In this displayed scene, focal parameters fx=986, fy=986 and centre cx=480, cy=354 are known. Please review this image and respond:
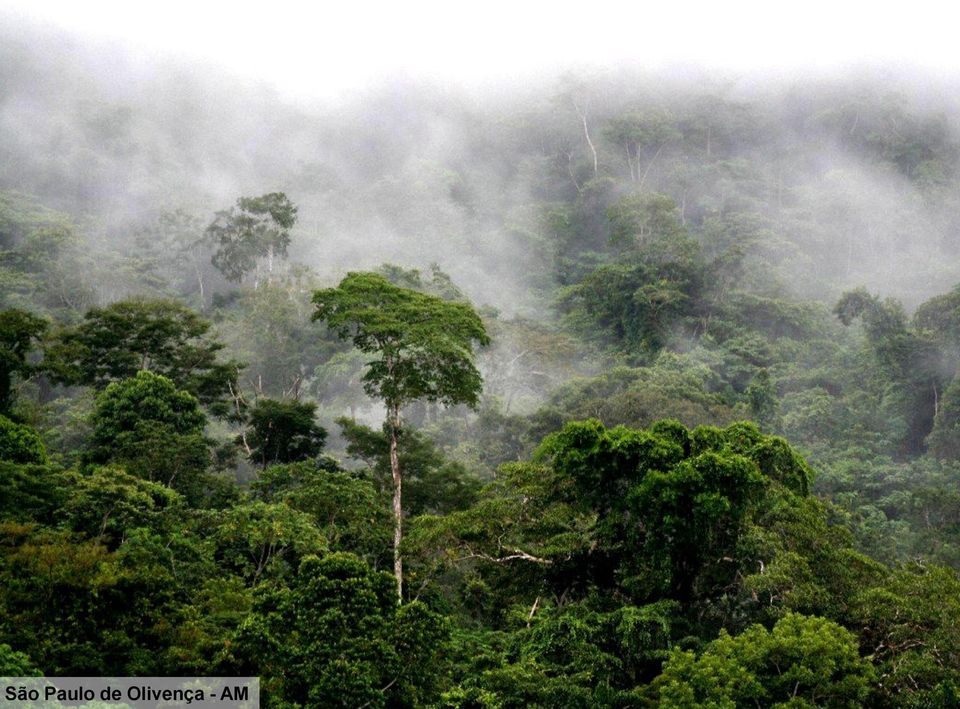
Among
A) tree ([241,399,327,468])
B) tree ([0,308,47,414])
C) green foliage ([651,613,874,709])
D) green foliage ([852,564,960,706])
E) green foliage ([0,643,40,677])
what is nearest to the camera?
green foliage ([0,643,40,677])

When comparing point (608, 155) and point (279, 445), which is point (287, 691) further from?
point (608, 155)

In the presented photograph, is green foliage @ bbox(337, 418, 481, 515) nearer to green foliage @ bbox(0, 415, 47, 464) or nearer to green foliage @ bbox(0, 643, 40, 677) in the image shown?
green foliage @ bbox(0, 415, 47, 464)

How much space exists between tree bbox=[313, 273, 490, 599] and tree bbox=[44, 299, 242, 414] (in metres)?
6.99

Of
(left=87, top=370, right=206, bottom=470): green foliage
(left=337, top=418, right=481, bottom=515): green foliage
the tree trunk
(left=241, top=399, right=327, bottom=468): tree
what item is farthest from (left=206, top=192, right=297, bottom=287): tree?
the tree trunk

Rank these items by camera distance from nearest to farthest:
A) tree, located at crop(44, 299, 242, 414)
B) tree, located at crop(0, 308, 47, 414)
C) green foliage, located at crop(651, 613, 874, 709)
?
green foliage, located at crop(651, 613, 874, 709)
tree, located at crop(0, 308, 47, 414)
tree, located at crop(44, 299, 242, 414)

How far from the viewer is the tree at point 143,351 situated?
90.4 feet

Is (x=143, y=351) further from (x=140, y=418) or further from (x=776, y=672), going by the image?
(x=776, y=672)

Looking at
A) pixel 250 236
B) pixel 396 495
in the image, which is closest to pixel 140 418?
pixel 396 495

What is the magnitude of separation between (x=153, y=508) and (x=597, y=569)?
8664 millimetres

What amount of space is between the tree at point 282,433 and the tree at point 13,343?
564cm

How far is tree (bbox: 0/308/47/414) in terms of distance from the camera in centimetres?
2305

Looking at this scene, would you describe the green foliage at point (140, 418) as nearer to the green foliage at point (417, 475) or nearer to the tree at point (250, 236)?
the green foliage at point (417, 475)

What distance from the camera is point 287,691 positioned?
13570mm

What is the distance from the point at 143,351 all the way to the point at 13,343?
15.0ft
